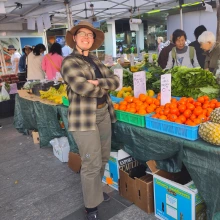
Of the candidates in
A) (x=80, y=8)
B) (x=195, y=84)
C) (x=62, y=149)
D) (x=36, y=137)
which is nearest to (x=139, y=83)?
(x=195, y=84)

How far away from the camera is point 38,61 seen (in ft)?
18.2

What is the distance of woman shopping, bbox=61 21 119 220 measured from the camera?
1878 mm

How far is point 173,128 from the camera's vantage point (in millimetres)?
1850

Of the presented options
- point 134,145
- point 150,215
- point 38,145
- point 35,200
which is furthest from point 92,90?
point 38,145

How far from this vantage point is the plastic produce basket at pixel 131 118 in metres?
2.12

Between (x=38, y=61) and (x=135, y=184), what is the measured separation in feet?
13.5

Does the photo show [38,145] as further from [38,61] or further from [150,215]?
[150,215]

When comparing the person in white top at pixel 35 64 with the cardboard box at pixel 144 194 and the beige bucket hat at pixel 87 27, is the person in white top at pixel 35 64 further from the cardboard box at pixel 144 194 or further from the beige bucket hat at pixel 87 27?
the cardboard box at pixel 144 194

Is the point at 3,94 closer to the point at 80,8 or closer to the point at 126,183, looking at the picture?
the point at 80,8

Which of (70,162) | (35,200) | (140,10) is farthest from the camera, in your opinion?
(140,10)

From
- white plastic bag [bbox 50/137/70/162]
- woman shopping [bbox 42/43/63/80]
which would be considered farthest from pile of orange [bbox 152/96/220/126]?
woman shopping [bbox 42/43/63/80]

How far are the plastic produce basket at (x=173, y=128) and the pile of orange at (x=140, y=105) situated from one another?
11 centimetres

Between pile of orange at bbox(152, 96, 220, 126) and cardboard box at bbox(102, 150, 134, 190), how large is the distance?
69 centimetres

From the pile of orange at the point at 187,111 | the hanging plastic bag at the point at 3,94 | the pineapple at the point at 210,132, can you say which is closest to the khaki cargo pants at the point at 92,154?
the pile of orange at the point at 187,111
